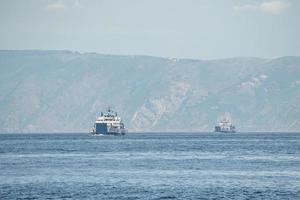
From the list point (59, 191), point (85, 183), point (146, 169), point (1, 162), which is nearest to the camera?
point (59, 191)

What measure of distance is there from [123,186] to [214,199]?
46.3 feet

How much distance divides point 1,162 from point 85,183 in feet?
139

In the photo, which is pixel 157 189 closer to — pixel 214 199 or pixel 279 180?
pixel 214 199

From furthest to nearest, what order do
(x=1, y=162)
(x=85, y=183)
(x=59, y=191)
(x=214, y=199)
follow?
(x=1, y=162) < (x=85, y=183) < (x=59, y=191) < (x=214, y=199)

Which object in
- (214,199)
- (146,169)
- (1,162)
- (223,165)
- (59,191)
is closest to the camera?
(214,199)

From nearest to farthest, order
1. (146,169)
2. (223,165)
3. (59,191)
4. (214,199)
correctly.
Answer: (214,199) < (59,191) < (146,169) < (223,165)

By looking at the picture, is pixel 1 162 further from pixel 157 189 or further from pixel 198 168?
pixel 157 189

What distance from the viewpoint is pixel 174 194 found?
266 feet

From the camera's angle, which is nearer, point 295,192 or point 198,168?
point 295,192

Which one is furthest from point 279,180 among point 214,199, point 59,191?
point 59,191

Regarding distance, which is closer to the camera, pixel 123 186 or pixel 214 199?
pixel 214 199

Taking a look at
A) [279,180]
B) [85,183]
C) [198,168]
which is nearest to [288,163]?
[198,168]

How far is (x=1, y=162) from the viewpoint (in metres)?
132

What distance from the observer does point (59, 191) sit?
276ft
